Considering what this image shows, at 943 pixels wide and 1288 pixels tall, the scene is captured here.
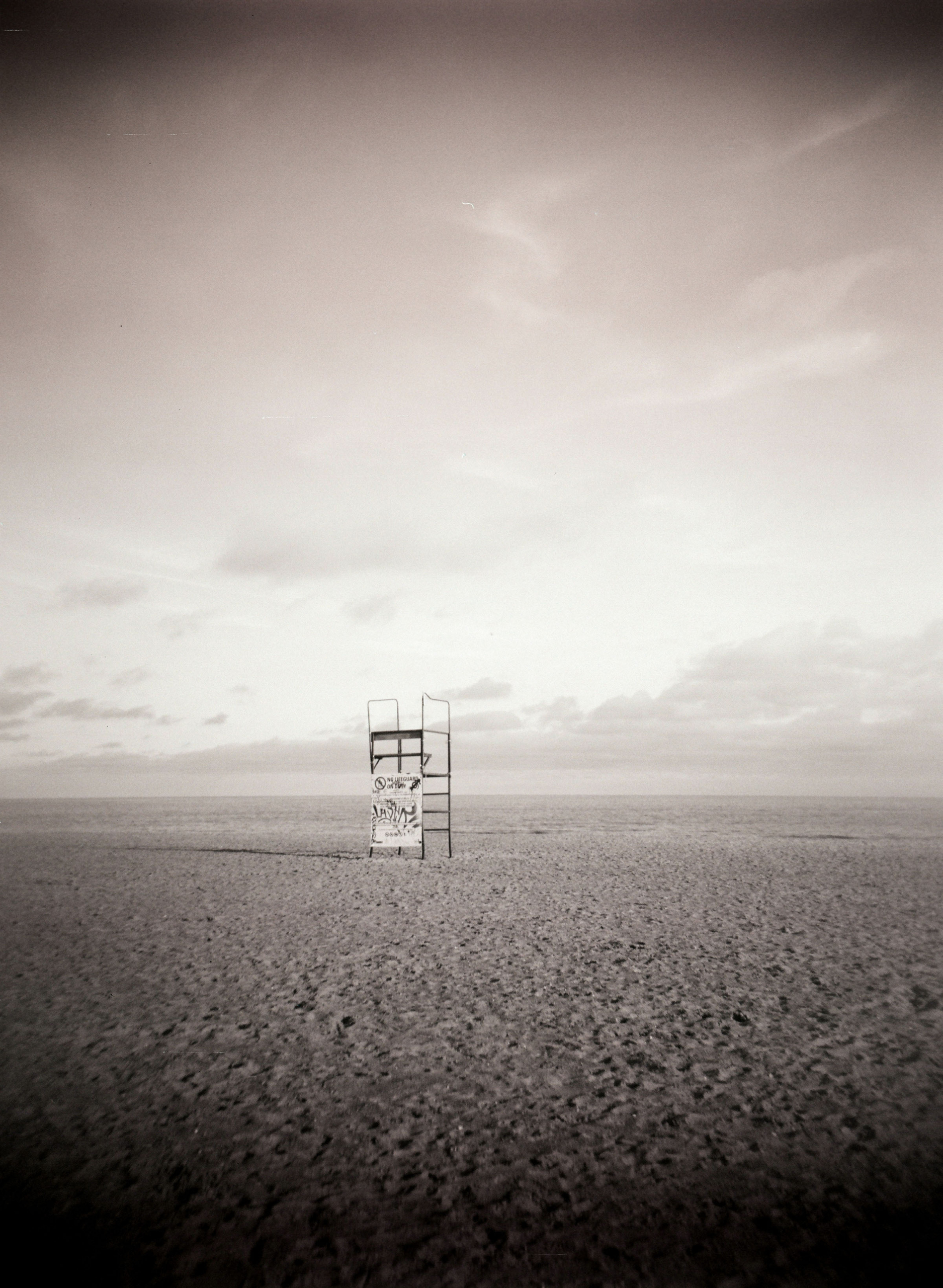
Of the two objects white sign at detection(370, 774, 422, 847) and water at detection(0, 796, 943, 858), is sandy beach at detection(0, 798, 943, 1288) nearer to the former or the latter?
white sign at detection(370, 774, 422, 847)

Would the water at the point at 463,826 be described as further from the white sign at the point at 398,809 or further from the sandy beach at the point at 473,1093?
the sandy beach at the point at 473,1093

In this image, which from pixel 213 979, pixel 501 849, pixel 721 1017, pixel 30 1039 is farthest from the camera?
pixel 501 849

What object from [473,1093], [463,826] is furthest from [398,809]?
[463,826]

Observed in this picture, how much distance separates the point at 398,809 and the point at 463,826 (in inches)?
601

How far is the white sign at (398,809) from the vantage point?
66.2ft

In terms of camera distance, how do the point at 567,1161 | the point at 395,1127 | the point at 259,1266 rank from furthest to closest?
the point at 395,1127, the point at 567,1161, the point at 259,1266

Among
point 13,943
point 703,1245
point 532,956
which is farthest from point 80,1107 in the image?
point 13,943

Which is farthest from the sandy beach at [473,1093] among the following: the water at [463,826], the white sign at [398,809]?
the water at [463,826]

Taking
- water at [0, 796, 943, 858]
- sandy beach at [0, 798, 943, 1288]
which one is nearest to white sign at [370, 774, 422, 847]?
water at [0, 796, 943, 858]

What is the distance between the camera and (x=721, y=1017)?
7.55m

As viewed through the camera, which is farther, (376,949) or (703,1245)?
(376,949)

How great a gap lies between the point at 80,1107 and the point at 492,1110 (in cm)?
345

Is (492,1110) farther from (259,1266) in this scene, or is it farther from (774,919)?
(774,919)

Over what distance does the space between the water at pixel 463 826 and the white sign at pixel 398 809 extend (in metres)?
3.25
